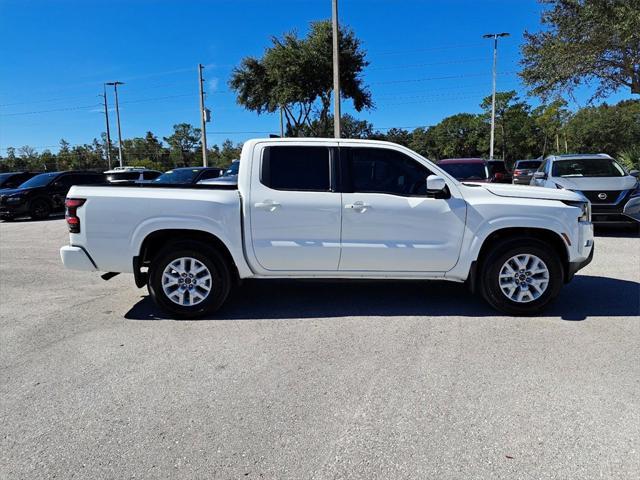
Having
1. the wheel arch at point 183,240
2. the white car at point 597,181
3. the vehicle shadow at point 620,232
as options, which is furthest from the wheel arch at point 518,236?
the vehicle shadow at point 620,232

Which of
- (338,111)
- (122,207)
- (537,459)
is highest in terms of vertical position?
(338,111)

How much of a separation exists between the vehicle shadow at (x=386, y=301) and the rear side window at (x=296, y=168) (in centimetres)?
110

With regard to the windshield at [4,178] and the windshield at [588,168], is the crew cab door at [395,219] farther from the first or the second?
the windshield at [4,178]

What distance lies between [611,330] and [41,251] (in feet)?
32.9

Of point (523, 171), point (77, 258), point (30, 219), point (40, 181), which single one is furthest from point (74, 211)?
point (523, 171)

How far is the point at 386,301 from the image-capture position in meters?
5.59

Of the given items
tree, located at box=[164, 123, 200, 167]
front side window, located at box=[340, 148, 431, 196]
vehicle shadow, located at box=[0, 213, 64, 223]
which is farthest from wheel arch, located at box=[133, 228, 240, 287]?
tree, located at box=[164, 123, 200, 167]

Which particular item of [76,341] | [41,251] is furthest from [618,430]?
[41,251]

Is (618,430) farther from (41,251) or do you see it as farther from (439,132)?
(439,132)

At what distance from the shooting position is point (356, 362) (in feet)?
12.8

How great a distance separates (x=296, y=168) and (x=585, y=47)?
17020 millimetres

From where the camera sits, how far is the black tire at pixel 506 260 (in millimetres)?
4910

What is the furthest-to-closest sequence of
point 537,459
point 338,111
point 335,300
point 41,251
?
1. point 338,111
2. point 41,251
3. point 335,300
4. point 537,459

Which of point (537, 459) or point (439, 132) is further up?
point (439, 132)
